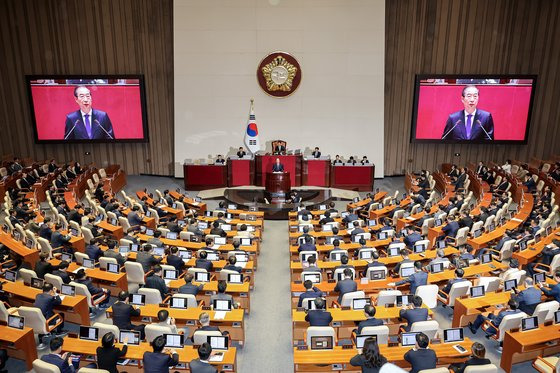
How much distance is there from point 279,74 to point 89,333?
17.8 meters

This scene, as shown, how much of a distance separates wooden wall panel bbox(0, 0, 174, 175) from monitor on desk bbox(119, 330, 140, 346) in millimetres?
17968

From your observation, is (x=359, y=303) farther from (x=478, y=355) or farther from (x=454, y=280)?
(x=478, y=355)

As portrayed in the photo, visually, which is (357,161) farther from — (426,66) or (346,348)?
(346,348)

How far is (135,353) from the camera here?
805 centimetres

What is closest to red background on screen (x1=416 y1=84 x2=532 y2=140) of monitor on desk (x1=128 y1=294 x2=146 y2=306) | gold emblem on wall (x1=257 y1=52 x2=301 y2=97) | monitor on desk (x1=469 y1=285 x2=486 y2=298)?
gold emblem on wall (x1=257 y1=52 x2=301 y2=97)

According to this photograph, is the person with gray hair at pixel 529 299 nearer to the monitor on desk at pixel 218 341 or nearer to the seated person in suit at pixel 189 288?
the monitor on desk at pixel 218 341

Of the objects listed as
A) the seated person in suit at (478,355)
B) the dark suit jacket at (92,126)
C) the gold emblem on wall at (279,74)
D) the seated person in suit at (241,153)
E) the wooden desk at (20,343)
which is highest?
the gold emblem on wall at (279,74)

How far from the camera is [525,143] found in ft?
80.1

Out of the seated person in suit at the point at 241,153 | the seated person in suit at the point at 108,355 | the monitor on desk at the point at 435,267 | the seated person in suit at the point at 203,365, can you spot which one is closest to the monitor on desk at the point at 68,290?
the seated person in suit at the point at 108,355

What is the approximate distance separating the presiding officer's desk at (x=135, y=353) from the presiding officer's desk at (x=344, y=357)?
1147mm

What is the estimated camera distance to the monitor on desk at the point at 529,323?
8.68m

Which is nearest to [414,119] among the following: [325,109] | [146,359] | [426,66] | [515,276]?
[426,66]

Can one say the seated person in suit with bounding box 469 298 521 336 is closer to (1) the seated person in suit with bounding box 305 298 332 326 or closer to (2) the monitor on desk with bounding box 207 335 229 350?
(1) the seated person in suit with bounding box 305 298 332 326

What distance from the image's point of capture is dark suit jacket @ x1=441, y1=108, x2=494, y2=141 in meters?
24.2
